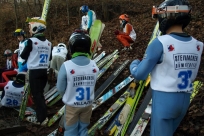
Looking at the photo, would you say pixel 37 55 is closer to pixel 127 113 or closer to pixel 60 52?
pixel 60 52

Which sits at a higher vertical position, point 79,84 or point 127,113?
point 79,84

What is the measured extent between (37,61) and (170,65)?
280 cm

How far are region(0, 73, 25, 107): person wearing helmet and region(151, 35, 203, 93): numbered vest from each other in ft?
11.4

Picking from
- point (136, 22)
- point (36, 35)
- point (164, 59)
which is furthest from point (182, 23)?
point (136, 22)

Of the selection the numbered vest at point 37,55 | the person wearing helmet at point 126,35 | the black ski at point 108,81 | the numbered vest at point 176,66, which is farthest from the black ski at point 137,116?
the person wearing helmet at point 126,35

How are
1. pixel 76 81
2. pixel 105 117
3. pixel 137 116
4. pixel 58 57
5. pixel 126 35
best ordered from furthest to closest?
1. pixel 126 35
2. pixel 58 57
3. pixel 105 117
4. pixel 137 116
5. pixel 76 81

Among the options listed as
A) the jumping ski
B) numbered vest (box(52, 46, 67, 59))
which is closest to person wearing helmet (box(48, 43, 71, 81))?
numbered vest (box(52, 46, 67, 59))

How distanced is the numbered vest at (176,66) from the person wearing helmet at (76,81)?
3.57ft

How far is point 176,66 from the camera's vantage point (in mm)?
2408

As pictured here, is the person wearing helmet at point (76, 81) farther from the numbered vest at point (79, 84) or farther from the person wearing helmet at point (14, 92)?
the person wearing helmet at point (14, 92)

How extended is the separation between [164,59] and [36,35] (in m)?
2.85

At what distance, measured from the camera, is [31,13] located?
14680 millimetres

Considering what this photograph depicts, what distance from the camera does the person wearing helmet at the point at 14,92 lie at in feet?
16.7

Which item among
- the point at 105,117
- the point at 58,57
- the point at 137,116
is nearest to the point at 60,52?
the point at 58,57
